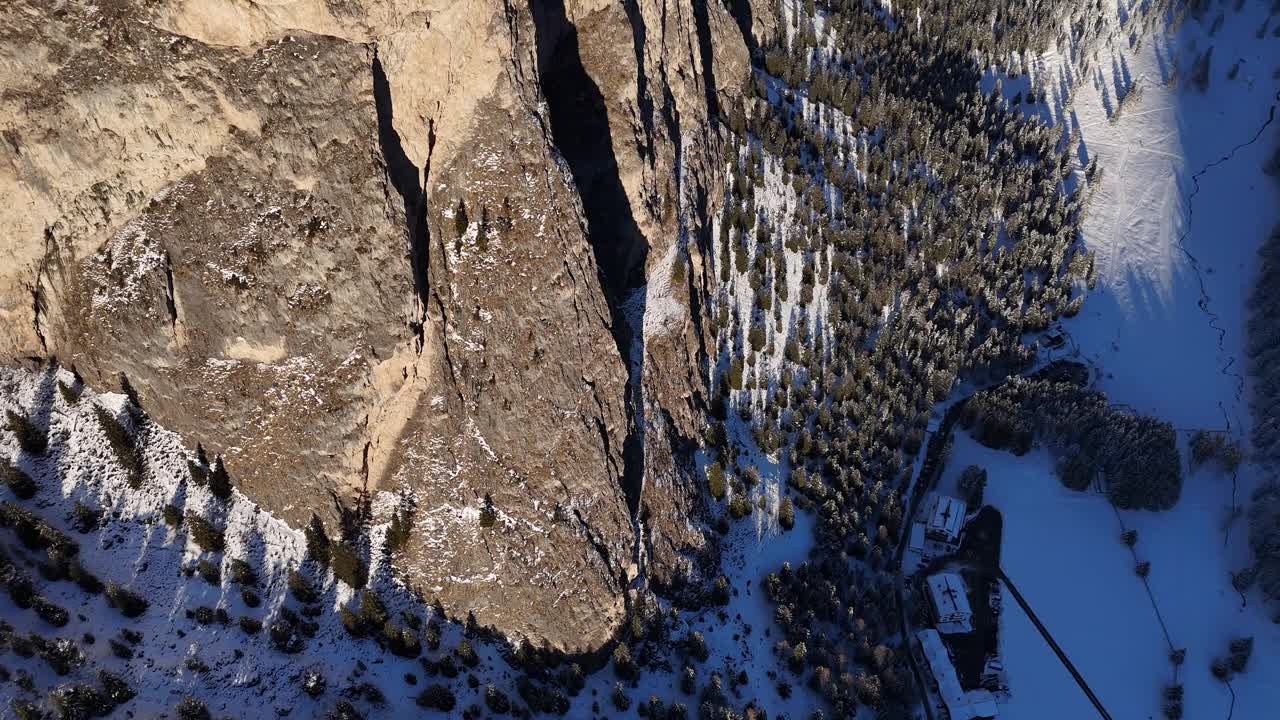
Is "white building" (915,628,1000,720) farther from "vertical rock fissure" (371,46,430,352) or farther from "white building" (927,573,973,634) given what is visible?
"vertical rock fissure" (371,46,430,352)

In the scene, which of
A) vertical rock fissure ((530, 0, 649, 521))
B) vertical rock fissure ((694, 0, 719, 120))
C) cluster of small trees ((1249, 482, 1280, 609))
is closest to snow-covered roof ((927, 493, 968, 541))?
cluster of small trees ((1249, 482, 1280, 609))

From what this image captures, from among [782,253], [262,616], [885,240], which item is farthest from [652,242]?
[262,616]

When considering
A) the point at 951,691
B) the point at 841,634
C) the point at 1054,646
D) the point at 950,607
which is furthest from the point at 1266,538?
the point at 841,634

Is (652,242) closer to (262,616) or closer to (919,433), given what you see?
(919,433)

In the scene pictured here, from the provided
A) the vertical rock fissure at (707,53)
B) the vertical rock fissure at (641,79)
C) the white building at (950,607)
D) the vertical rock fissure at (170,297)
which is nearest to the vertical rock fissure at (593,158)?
the vertical rock fissure at (641,79)

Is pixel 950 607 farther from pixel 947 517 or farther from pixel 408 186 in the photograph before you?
pixel 408 186
